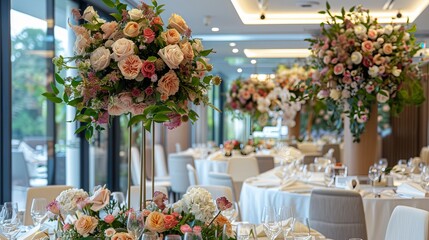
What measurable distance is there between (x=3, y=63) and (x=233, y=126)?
14.0 meters

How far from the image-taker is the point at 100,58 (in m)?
2.57

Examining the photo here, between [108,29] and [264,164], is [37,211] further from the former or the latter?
[264,164]

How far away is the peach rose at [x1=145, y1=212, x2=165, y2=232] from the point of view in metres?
2.46

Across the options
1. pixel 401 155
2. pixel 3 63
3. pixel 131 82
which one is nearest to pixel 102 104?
pixel 131 82

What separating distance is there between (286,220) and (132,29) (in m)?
1.15

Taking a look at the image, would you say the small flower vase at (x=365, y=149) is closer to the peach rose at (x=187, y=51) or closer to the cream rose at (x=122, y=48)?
the peach rose at (x=187, y=51)

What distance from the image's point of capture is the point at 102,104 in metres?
2.66

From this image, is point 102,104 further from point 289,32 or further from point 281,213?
point 289,32

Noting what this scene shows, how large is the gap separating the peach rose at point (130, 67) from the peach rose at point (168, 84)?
108mm

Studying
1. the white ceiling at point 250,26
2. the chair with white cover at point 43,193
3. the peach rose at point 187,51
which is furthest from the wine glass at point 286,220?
the white ceiling at point 250,26

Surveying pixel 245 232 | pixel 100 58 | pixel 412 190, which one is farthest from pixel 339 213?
pixel 100 58

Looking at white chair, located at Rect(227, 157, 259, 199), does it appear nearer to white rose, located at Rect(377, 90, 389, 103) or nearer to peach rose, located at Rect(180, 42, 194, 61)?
white rose, located at Rect(377, 90, 389, 103)

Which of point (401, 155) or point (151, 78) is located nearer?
point (151, 78)

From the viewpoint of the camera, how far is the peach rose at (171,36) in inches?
105
